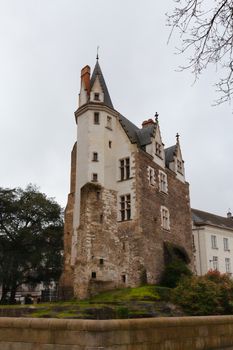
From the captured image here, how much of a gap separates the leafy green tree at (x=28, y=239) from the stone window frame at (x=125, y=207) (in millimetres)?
12165

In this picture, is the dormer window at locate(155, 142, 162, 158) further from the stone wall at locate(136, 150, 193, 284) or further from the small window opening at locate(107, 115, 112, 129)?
the small window opening at locate(107, 115, 112, 129)

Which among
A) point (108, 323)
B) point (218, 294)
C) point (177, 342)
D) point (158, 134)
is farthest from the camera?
point (158, 134)

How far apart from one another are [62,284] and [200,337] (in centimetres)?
2089

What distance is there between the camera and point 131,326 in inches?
271

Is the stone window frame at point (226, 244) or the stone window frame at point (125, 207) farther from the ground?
the stone window frame at point (125, 207)

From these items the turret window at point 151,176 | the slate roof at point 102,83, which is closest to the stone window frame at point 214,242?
the turret window at point 151,176

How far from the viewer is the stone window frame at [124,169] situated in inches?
1148

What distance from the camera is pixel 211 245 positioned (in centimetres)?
4384

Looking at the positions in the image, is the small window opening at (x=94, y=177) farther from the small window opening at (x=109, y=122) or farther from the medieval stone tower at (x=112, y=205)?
the small window opening at (x=109, y=122)

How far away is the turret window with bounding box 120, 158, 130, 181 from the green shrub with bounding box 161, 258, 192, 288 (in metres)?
7.34

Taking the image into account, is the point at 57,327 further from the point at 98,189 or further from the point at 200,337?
the point at 98,189

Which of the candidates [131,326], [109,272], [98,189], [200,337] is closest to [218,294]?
[109,272]

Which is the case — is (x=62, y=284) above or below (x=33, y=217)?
below

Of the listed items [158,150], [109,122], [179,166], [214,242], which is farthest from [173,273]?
[214,242]
